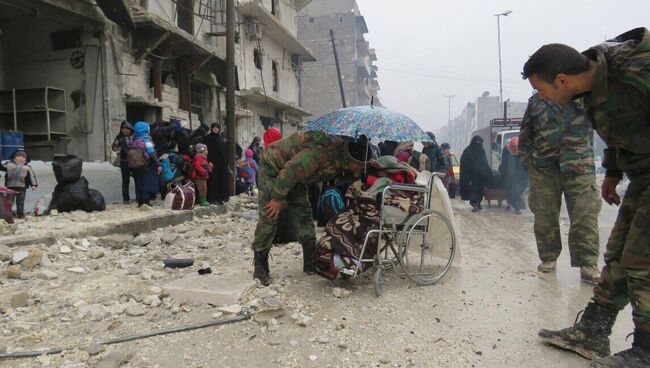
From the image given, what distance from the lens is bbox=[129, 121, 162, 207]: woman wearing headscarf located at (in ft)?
22.7

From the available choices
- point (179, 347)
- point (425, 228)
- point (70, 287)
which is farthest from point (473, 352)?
point (70, 287)

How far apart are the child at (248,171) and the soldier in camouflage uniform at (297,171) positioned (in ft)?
22.8

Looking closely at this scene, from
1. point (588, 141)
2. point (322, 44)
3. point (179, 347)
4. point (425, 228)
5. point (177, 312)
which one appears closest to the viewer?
point (179, 347)

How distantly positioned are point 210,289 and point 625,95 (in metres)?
2.67

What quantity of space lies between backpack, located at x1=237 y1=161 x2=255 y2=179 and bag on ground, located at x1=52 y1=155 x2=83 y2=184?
453cm

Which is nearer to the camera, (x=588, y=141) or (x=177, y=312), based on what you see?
(x=177, y=312)

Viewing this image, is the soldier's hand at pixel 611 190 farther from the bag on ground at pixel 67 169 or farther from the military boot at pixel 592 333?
the bag on ground at pixel 67 169

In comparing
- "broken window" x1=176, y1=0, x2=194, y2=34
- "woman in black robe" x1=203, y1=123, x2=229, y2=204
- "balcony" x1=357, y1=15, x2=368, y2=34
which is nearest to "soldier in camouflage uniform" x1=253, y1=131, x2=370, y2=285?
"woman in black robe" x1=203, y1=123, x2=229, y2=204

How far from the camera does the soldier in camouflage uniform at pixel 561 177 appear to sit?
3.62 meters

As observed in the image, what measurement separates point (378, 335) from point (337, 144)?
141 cm

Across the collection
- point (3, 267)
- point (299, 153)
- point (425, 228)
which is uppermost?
point (299, 153)

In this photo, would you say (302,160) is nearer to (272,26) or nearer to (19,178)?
(19,178)

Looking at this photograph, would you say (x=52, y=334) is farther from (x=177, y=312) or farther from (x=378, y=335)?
(x=378, y=335)

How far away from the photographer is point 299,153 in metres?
3.14
